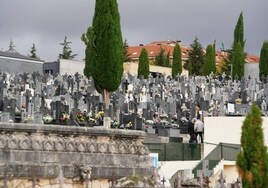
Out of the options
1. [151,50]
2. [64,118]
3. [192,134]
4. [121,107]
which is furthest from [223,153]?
[151,50]

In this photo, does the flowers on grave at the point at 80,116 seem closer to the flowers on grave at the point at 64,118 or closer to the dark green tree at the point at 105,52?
the flowers on grave at the point at 64,118

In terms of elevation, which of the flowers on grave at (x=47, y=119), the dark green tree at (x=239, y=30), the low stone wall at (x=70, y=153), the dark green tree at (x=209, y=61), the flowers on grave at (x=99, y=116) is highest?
the dark green tree at (x=239, y=30)

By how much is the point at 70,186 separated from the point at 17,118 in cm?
1171

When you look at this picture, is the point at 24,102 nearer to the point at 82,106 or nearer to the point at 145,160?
the point at 82,106

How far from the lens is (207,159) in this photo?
23109mm

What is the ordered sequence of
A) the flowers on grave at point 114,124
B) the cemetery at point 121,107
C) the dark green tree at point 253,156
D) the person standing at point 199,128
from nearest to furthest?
1. the dark green tree at point 253,156
2. the cemetery at point 121,107
3. the flowers on grave at point 114,124
4. the person standing at point 199,128

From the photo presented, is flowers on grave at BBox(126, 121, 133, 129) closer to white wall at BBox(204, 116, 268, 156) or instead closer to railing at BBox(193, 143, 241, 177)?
white wall at BBox(204, 116, 268, 156)

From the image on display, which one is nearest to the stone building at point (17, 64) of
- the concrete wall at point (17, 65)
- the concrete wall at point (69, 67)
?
the concrete wall at point (17, 65)

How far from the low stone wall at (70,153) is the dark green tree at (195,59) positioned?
70.8 metres

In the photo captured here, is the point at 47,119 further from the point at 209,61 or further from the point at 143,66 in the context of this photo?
the point at 209,61

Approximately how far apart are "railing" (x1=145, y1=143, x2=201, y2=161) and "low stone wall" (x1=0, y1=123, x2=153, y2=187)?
24.0 feet

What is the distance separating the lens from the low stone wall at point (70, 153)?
13039 millimetres

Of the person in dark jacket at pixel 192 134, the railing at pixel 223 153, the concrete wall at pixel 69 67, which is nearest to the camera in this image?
the railing at pixel 223 153

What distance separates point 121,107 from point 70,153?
19.2 m
